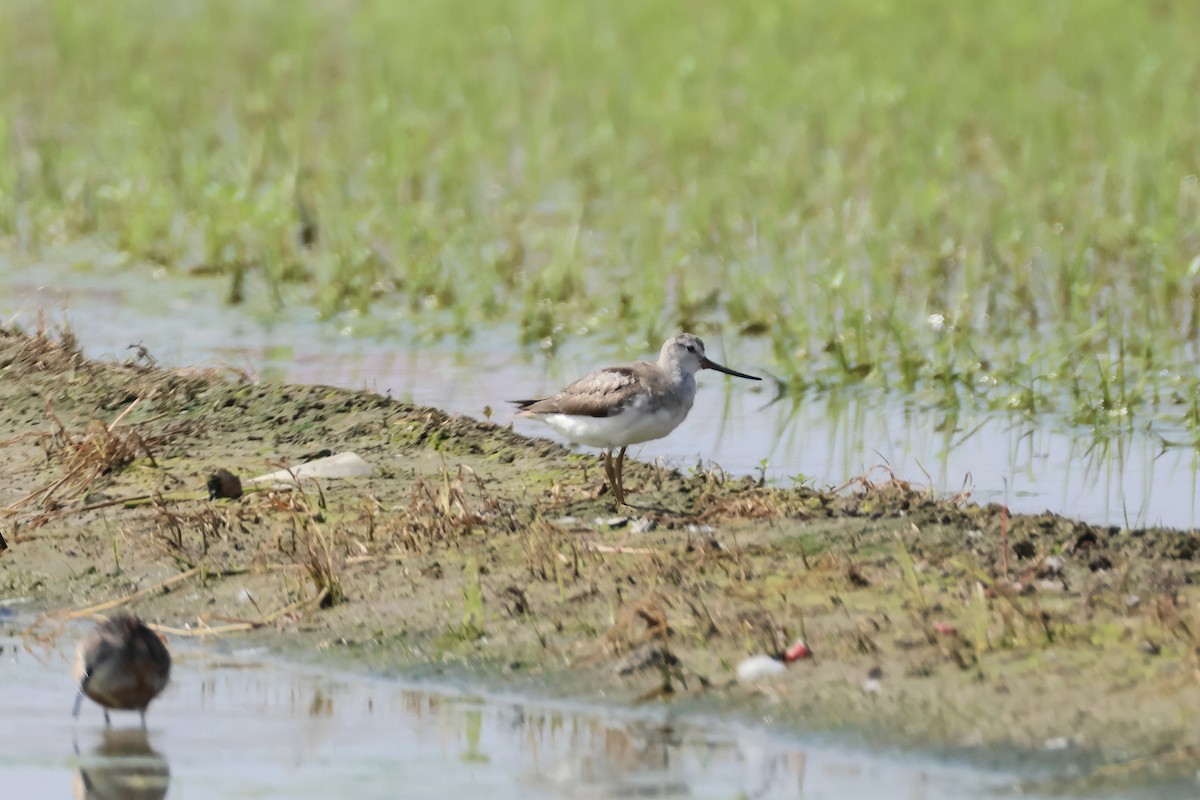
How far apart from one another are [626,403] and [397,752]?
248 cm

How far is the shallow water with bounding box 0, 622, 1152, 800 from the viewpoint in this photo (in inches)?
225

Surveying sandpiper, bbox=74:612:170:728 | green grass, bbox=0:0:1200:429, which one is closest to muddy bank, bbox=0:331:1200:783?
Result: sandpiper, bbox=74:612:170:728

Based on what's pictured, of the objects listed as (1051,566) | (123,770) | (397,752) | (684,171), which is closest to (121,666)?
(123,770)

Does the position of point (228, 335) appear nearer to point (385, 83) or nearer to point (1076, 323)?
point (1076, 323)

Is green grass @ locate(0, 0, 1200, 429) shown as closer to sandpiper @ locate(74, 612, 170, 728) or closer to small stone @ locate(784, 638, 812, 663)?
small stone @ locate(784, 638, 812, 663)

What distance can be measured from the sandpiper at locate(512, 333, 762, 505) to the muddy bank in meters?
0.27

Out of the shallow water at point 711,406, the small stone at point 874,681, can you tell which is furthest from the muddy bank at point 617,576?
the shallow water at point 711,406

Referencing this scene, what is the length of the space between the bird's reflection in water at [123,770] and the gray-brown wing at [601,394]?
2507 millimetres

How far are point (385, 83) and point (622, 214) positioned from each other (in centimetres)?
482

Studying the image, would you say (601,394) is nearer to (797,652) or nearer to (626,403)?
(626,403)

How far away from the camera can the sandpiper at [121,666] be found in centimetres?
628

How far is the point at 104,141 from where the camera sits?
17.2 m

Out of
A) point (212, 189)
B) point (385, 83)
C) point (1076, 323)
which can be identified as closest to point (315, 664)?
point (1076, 323)

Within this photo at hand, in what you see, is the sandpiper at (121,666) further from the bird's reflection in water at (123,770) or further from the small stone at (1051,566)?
the small stone at (1051,566)
